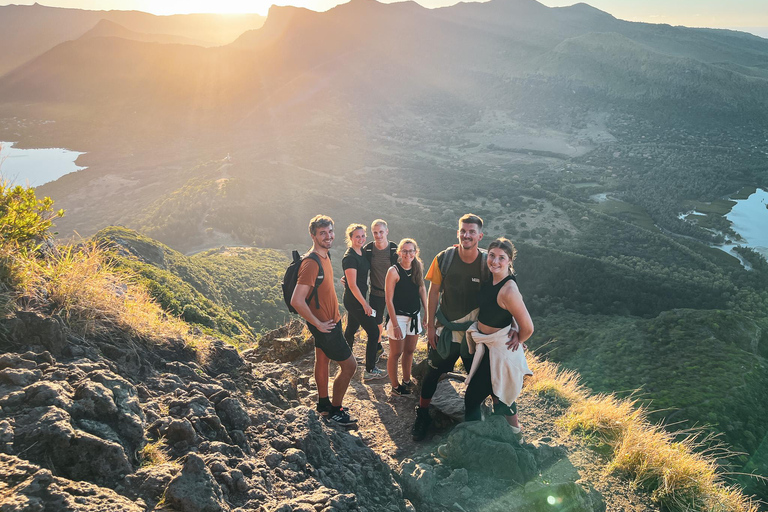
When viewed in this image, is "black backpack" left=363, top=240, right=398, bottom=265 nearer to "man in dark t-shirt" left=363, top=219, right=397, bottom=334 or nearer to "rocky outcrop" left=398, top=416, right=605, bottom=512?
"man in dark t-shirt" left=363, top=219, right=397, bottom=334

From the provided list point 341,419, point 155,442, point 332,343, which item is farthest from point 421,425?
point 155,442

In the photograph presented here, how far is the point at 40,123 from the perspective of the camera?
56375 mm

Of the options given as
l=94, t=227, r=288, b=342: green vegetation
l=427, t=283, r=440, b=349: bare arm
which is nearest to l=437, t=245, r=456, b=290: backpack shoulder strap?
l=427, t=283, r=440, b=349: bare arm

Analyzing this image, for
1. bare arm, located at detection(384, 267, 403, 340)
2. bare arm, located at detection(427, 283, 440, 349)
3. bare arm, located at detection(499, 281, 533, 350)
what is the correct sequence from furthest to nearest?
bare arm, located at detection(384, 267, 403, 340) → bare arm, located at detection(427, 283, 440, 349) → bare arm, located at detection(499, 281, 533, 350)

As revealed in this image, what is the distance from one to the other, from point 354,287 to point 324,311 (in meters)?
0.93

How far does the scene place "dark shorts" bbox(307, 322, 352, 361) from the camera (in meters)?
3.38

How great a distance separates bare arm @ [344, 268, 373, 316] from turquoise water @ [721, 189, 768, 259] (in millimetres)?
48700

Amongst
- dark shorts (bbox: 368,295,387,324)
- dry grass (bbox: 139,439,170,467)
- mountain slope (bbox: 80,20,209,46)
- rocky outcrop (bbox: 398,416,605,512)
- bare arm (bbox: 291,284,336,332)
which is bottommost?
rocky outcrop (bbox: 398,416,605,512)

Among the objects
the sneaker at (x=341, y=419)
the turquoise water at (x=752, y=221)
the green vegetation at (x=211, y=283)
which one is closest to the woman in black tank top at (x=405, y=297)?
the sneaker at (x=341, y=419)

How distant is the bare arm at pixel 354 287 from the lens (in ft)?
13.8

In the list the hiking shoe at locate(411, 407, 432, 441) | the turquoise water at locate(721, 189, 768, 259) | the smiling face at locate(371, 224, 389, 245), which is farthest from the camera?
the turquoise water at locate(721, 189, 768, 259)

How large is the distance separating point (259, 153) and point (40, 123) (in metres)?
26.8

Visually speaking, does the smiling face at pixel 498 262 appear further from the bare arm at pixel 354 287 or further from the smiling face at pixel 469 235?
the bare arm at pixel 354 287

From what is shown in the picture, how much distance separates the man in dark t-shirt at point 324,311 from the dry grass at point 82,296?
116 centimetres
